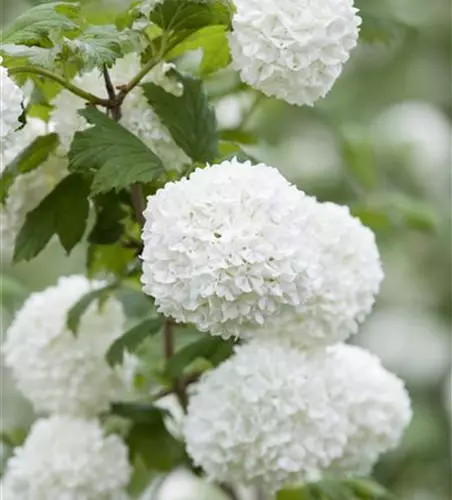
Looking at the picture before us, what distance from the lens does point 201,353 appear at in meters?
1.00

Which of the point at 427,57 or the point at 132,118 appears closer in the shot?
the point at 132,118

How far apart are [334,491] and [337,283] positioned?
315mm

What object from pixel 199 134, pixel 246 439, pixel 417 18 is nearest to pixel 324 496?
pixel 246 439

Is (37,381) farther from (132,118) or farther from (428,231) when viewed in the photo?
(428,231)

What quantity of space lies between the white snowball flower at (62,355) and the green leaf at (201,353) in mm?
72

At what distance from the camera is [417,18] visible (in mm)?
2852

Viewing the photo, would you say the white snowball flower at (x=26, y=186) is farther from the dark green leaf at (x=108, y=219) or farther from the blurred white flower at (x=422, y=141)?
the blurred white flower at (x=422, y=141)

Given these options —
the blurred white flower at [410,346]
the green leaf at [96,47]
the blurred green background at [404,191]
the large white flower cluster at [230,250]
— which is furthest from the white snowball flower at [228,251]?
the blurred white flower at [410,346]

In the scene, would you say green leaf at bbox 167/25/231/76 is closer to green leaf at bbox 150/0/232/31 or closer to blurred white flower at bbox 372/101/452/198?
green leaf at bbox 150/0/232/31

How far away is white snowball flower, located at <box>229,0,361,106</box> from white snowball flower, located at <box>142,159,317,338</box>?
0.31ft

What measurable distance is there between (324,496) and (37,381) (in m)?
0.33

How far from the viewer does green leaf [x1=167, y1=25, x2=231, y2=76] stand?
2.84 feet

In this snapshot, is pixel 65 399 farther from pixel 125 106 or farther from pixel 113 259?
pixel 125 106

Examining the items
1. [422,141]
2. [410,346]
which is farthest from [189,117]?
[410,346]
